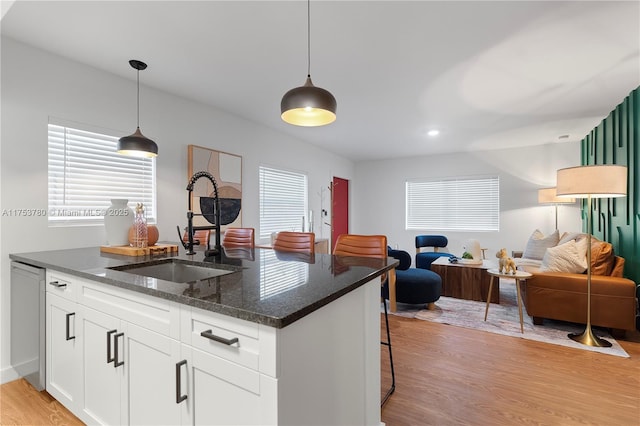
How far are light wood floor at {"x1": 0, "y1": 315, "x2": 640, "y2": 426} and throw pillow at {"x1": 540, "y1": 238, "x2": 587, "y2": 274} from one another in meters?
0.76

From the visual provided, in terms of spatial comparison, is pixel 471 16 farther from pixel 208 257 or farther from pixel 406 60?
pixel 208 257

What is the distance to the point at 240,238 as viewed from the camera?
114 inches

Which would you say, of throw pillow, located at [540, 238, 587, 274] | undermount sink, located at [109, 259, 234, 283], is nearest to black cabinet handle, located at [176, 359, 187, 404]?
undermount sink, located at [109, 259, 234, 283]

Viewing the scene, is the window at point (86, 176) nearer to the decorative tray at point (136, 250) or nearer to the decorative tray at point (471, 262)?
the decorative tray at point (136, 250)

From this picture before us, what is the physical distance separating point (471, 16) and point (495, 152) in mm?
4845

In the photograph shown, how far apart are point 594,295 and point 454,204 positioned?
382cm

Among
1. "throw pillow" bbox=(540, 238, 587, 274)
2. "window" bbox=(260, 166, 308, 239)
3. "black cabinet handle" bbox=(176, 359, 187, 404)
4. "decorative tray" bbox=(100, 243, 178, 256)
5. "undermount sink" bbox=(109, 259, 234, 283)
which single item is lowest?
"black cabinet handle" bbox=(176, 359, 187, 404)

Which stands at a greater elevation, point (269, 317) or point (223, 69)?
point (223, 69)

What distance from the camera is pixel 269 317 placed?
0.86m

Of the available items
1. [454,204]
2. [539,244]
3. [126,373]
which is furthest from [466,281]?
[126,373]

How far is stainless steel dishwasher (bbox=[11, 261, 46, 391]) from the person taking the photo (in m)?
1.89

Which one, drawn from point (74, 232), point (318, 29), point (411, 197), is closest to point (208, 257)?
point (74, 232)

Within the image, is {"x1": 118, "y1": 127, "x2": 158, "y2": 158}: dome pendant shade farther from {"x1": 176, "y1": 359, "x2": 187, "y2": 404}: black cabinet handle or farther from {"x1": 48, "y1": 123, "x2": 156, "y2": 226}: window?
{"x1": 176, "y1": 359, "x2": 187, "y2": 404}: black cabinet handle

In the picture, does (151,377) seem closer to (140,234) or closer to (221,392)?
(221,392)
